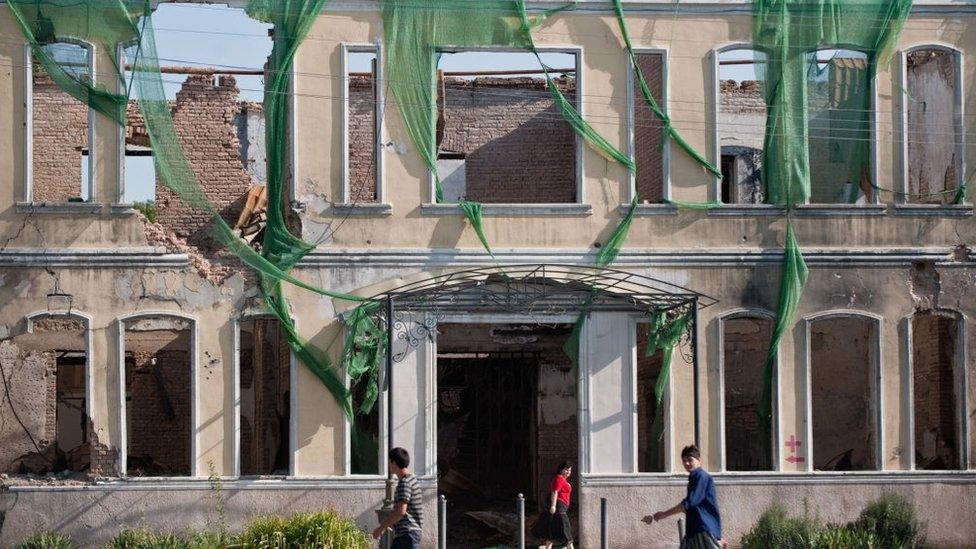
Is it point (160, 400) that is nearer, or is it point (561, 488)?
point (561, 488)

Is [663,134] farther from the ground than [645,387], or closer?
farther from the ground

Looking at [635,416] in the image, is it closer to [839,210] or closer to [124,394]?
[839,210]

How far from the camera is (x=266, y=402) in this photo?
27.4 meters

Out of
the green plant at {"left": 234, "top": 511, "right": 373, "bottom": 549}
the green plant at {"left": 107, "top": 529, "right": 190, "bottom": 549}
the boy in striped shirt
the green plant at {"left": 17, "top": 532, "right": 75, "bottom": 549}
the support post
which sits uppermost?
the support post

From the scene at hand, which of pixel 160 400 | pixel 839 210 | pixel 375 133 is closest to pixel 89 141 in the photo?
pixel 375 133

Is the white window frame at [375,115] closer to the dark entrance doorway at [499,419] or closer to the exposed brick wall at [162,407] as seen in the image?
the dark entrance doorway at [499,419]

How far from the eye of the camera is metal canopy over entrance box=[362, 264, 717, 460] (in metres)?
21.5

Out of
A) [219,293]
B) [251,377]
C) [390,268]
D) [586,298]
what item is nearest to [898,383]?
[586,298]

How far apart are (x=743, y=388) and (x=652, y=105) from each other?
287 inches

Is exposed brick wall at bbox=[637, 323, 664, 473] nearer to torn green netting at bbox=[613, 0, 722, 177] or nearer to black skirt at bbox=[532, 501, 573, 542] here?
torn green netting at bbox=[613, 0, 722, 177]

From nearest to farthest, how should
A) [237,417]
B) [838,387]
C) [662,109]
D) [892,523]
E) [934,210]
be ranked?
1. [892,523]
2. [237,417]
3. [662,109]
4. [934,210]
5. [838,387]

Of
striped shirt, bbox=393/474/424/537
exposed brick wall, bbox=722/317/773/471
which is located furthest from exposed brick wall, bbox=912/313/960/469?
striped shirt, bbox=393/474/424/537

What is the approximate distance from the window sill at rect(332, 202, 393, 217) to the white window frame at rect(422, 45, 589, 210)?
66cm

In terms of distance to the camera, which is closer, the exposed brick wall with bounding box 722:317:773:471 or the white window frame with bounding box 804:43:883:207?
the white window frame with bounding box 804:43:883:207
